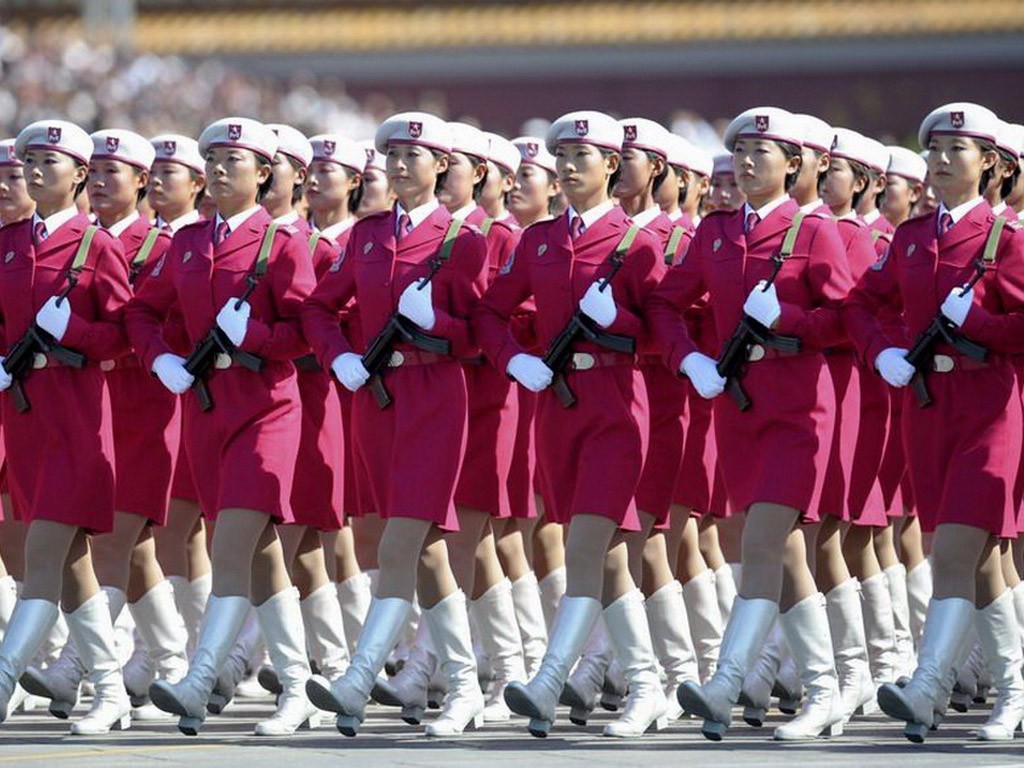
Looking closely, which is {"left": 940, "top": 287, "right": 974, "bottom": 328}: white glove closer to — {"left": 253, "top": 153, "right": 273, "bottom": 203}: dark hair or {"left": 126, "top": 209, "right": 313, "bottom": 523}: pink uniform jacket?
{"left": 126, "top": 209, "right": 313, "bottom": 523}: pink uniform jacket

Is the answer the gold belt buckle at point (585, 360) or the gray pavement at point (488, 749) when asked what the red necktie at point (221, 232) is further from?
the gray pavement at point (488, 749)

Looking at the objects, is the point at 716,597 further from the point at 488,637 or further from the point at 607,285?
the point at 607,285

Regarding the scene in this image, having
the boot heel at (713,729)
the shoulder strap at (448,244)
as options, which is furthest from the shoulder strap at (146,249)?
the boot heel at (713,729)

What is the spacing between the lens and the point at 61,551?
10344 mm

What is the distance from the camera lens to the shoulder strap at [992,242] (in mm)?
10039

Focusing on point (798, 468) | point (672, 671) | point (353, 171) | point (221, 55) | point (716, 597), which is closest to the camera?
point (798, 468)

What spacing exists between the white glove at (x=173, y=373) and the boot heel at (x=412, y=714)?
1407 mm

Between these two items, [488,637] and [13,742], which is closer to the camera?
[13,742]

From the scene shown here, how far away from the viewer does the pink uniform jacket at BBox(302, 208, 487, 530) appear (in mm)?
10219

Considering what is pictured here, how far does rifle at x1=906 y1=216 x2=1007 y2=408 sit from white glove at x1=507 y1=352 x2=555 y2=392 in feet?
3.93

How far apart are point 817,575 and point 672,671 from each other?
0.62 meters

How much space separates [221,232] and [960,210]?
A: 2.53 meters

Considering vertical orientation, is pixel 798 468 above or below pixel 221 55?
below

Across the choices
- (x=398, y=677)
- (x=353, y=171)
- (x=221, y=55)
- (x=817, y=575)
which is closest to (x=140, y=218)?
(x=353, y=171)
